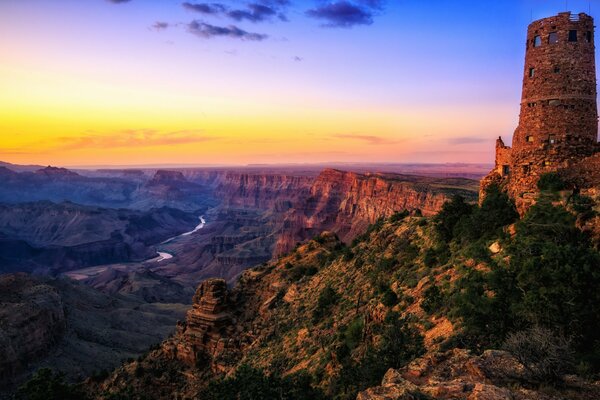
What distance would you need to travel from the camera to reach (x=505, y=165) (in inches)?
853

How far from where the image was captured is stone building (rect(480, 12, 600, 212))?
18.1 m

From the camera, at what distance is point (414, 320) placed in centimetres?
1714

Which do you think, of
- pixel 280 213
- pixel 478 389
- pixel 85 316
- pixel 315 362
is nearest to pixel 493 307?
pixel 478 389

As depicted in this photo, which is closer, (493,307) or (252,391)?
(493,307)

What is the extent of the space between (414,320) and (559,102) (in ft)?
39.3

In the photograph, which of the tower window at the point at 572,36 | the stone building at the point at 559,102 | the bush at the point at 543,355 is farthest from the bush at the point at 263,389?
the tower window at the point at 572,36

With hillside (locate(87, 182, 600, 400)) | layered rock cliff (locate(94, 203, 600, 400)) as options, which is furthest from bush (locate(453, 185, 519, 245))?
layered rock cliff (locate(94, 203, 600, 400))

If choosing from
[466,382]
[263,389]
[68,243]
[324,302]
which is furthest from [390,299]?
[68,243]

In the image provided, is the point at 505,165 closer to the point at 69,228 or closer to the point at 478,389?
the point at 478,389

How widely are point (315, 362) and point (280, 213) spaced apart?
174746 millimetres

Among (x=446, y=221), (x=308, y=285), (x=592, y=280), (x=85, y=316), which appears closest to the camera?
(x=592, y=280)

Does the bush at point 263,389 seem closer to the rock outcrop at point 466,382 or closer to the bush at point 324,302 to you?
the rock outcrop at point 466,382

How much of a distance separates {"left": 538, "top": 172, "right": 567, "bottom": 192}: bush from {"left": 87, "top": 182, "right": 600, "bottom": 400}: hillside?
55 centimetres

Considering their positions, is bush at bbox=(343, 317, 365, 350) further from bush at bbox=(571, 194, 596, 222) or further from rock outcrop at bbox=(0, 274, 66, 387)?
rock outcrop at bbox=(0, 274, 66, 387)
